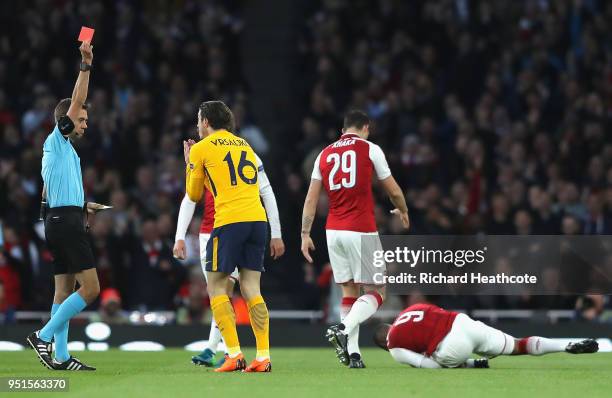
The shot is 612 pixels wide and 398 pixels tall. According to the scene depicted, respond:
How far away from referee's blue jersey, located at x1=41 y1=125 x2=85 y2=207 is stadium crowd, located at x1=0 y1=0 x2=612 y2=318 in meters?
6.64

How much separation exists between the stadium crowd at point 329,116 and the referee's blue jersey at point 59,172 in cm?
664

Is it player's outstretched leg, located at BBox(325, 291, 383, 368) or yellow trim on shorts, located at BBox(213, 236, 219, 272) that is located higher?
yellow trim on shorts, located at BBox(213, 236, 219, 272)

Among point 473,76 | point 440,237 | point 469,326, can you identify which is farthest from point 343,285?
point 473,76

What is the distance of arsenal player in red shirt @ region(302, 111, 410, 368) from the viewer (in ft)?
42.2

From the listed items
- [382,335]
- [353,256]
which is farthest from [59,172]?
[382,335]

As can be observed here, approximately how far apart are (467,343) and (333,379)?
1.57 meters

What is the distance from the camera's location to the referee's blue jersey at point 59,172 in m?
12.3

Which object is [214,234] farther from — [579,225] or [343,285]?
[579,225]

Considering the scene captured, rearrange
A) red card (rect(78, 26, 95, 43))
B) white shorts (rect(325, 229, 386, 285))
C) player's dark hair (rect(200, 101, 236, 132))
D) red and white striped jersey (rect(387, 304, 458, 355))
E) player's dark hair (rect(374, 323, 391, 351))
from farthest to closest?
white shorts (rect(325, 229, 386, 285)) < player's dark hair (rect(374, 323, 391, 351)) < red and white striped jersey (rect(387, 304, 458, 355)) < player's dark hair (rect(200, 101, 236, 132)) < red card (rect(78, 26, 95, 43))

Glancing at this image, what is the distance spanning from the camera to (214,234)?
1190 centimetres

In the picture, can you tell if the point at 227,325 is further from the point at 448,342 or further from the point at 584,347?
the point at 584,347

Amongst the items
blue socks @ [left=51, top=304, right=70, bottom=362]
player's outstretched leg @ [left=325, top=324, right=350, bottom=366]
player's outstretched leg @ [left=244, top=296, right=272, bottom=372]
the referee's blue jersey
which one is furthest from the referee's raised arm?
player's outstretched leg @ [left=325, top=324, right=350, bottom=366]

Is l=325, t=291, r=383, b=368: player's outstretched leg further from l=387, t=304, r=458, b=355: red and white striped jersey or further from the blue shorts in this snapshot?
the blue shorts

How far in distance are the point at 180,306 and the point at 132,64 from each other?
19.2ft
